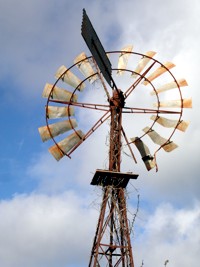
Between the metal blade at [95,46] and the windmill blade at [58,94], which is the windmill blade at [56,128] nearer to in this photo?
the windmill blade at [58,94]

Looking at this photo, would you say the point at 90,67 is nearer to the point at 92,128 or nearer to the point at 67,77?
the point at 67,77

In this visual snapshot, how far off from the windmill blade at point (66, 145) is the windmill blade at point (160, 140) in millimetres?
2656

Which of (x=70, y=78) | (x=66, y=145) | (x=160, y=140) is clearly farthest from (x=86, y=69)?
(x=160, y=140)

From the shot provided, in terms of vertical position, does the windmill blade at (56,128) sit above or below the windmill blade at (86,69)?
below

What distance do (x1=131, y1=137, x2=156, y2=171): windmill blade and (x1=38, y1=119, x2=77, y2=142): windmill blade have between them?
2.52m

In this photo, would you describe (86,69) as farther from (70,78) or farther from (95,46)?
(95,46)

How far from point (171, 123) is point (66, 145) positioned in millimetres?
4190

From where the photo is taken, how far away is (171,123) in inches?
731

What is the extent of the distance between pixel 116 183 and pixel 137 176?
805 mm

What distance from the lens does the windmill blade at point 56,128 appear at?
18.2m

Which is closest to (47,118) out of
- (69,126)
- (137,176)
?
(69,126)

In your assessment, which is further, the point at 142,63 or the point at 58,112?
the point at 142,63

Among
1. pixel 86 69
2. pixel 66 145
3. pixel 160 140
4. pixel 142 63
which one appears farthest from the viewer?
pixel 86 69

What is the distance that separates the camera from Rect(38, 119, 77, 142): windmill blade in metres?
18.2
